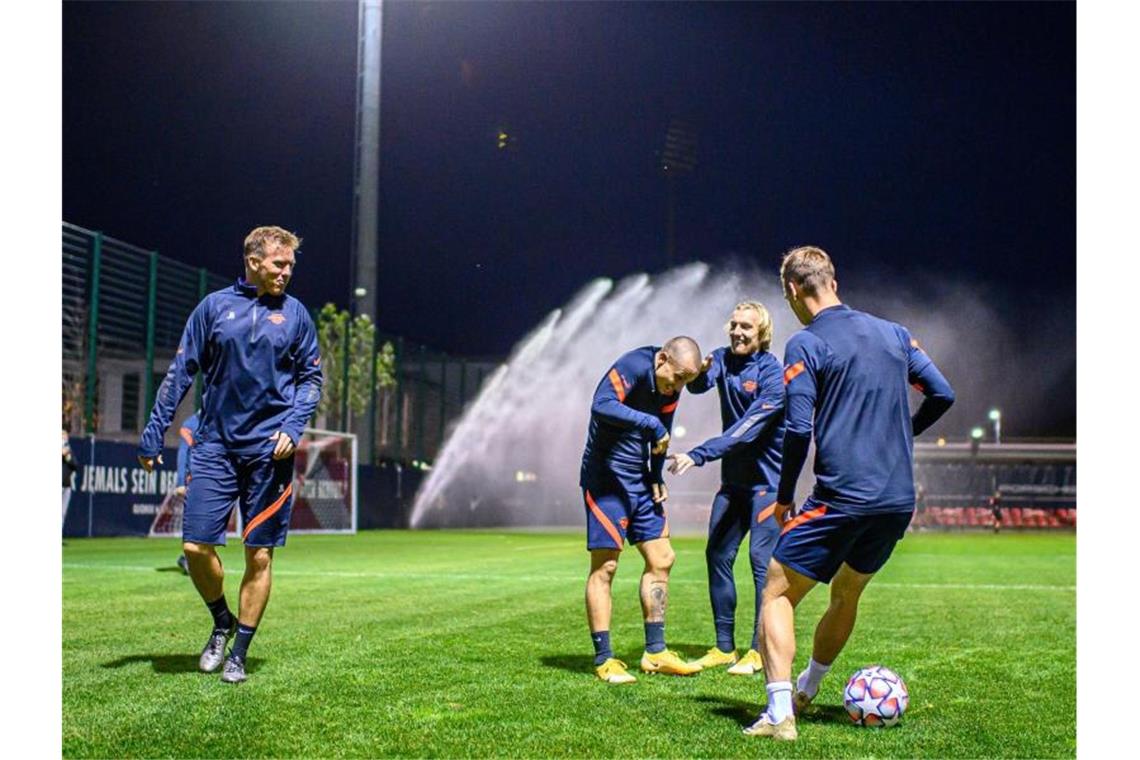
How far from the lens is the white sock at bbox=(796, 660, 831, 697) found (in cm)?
569

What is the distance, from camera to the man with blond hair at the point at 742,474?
743 centimetres

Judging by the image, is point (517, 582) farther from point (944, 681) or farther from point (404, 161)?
point (404, 161)

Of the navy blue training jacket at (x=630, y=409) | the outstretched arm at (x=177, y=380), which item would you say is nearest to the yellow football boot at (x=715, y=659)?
the navy blue training jacket at (x=630, y=409)

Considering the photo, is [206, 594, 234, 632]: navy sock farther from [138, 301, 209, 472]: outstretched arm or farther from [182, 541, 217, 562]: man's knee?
[138, 301, 209, 472]: outstretched arm

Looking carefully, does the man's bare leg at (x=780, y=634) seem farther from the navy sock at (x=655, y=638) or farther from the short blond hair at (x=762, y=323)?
the short blond hair at (x=762, y=323)

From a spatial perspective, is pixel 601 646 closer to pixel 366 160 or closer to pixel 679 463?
pixel 679 463

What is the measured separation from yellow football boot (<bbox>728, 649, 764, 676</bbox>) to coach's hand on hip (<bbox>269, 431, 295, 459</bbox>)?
111 inches

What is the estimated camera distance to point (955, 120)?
166 feet

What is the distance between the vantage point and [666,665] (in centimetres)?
706

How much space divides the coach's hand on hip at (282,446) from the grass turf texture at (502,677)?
122cm

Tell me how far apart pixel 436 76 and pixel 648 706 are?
41427mm

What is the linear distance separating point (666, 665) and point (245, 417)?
2.75 metres

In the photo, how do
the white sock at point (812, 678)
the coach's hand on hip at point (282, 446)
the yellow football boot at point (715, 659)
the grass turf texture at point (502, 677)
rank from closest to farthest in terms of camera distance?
1. the grass turf texture at point (502, 677)
2. the white sock at point (812, 678)
3. the coach's hand on hip at point (282, 446)
4. the yellow football boot at point (715, 659)

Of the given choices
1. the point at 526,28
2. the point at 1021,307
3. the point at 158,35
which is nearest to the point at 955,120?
the point at 1021,307
